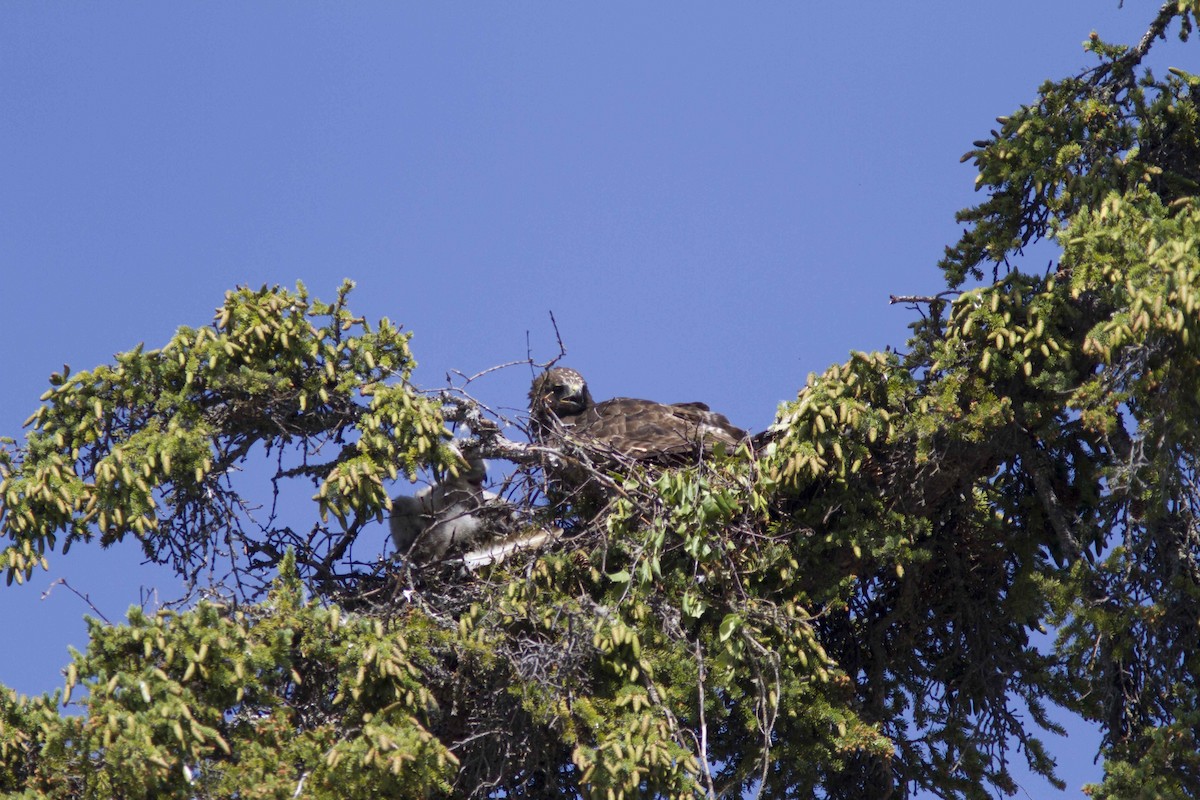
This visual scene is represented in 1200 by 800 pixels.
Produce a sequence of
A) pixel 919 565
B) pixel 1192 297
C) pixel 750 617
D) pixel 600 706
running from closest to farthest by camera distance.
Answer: pixel 1192 297
pixel 600 706
pixel 750 617
pixel 919 565

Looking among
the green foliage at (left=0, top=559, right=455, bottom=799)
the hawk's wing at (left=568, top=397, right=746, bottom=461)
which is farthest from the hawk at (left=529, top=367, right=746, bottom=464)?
the green foliage at (left=0, top=559, right=455, bottom=799)

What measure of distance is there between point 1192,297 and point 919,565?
2.45m

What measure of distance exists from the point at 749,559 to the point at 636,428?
5.34 feet

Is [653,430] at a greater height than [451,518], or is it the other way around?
[653,430]

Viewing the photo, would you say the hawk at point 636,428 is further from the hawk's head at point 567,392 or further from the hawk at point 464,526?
the hawk at point 464,526

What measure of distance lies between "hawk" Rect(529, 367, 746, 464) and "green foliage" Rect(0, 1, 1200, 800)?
0.27 meters

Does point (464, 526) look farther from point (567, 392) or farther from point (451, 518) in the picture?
point (567, 392)

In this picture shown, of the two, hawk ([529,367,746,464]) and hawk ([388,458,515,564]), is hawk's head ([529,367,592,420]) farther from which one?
hawk ([388,458,515,564])

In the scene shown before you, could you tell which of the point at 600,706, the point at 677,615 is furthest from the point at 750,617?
the point at 600,706

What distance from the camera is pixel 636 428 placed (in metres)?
9.30

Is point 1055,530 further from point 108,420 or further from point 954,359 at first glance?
point 108,420

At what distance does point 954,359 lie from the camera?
7688 millimetres

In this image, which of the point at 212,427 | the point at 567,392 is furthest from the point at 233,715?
the point at 567,392

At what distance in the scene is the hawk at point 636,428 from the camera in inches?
338
